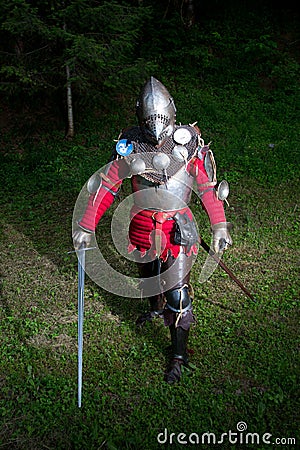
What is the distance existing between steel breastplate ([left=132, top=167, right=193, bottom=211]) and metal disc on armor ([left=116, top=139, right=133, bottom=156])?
22 cm

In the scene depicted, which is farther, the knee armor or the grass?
the knee armor

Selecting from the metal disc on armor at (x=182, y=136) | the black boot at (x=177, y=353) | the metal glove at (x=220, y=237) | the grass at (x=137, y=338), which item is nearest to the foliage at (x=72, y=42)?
the grass at (x=137, y=338)

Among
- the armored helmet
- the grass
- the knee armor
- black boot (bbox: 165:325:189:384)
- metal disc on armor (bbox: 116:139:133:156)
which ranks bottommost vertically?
the grass

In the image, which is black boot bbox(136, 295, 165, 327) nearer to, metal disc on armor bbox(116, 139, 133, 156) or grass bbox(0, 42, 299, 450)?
grass bbox(0, 42, 299, 450)

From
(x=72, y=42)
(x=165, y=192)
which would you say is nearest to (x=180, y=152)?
(x=165, y=192)

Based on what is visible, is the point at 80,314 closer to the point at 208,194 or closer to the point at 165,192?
the point at 165,192

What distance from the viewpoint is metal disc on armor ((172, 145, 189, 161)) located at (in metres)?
3.70

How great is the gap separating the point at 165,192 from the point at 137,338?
154cm

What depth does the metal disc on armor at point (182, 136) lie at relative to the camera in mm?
3709

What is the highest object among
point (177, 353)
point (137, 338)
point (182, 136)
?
point (182, 136)

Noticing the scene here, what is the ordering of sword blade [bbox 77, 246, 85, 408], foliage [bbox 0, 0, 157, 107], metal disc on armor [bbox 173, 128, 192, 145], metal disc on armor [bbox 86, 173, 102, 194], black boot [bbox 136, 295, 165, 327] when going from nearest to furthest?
sword blade [bbox 77, 246, 85, 408], metal disc on armor [bbox 173, 128, 192, 145], metal disc on armor [bbox 86, 173, 102, 194], black boot [bbox 136, 295, 165, 327], foliage [bbox 0, 0, 157, 107]

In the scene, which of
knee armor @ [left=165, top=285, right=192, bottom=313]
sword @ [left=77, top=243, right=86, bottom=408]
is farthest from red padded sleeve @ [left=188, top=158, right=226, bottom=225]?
sword @ [left=77, top=243, right=86, bottom=408]

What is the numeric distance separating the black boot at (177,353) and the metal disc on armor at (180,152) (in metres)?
1.40

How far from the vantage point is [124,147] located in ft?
12.4
